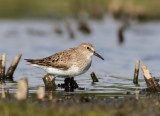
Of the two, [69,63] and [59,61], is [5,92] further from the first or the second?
[69,63]

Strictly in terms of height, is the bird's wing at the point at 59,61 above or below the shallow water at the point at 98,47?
below

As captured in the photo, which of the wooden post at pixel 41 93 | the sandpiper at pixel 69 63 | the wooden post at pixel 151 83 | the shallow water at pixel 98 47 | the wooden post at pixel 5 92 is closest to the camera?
the wooden post at pixel 41 93

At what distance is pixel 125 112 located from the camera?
1008 cm

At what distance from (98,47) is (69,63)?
10955 millimetres

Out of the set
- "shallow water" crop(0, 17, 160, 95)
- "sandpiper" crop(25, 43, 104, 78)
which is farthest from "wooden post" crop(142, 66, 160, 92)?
"sandpiper" crop(25, 43, 104, 78)

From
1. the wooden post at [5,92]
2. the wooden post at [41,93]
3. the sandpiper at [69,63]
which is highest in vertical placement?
the sandpiper at [69,63]

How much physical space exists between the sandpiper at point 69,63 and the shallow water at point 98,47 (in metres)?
0.59

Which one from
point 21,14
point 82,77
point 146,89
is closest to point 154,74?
point 82,77

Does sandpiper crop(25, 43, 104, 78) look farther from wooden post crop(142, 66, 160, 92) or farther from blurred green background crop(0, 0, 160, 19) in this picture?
blurred green background crop(0, 0, 160, 19)

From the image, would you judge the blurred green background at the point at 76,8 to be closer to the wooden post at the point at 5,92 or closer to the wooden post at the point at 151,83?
the wooden post at the point at 151,83

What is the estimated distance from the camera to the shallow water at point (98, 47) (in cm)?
1561

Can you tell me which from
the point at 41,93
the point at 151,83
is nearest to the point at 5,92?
the point at 41,93

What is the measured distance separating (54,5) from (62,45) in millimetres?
13235

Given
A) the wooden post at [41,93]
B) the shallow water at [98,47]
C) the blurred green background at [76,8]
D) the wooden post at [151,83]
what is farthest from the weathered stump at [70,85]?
the blurred green background at [76,8]
